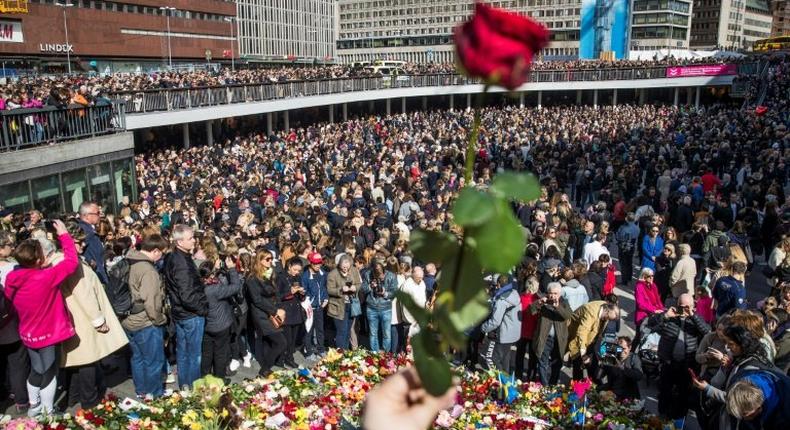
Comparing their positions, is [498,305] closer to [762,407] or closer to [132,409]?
[762,407]

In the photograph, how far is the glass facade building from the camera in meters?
12.5

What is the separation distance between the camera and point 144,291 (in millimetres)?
6121

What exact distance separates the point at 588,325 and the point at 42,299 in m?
5.54

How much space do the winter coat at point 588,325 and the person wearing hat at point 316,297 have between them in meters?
3.25

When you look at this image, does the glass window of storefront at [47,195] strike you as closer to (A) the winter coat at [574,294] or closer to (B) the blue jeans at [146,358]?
(B) the blue jeans at [146,358]

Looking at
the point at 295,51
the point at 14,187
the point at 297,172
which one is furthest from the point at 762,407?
the point at 295,51

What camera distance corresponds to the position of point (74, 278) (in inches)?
220

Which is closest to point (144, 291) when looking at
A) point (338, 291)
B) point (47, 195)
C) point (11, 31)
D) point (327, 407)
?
point (327, 407)

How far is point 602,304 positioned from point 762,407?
3.32m

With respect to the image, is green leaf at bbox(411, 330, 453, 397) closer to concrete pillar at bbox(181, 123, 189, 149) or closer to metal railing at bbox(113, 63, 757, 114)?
metal railing at bbox(113, 63, 757, 114)

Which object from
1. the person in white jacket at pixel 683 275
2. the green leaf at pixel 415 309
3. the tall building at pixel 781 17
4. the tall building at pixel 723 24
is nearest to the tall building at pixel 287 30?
the tall building at pixel 723 24

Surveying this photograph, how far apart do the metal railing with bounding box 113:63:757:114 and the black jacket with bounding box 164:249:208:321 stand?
7891 millimetres

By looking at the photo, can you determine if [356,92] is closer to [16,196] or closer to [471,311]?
[16,196]

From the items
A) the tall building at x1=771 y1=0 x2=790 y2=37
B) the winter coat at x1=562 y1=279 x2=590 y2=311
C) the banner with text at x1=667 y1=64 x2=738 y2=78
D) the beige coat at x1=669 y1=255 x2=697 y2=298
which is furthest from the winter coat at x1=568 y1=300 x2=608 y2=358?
the tall building at x1=771 y1=0 x2=790 y2=37
